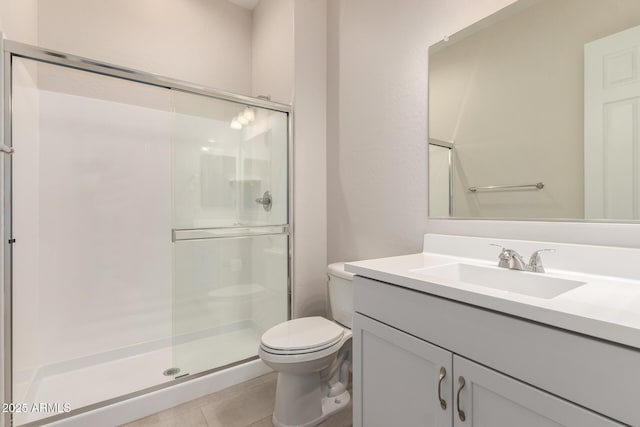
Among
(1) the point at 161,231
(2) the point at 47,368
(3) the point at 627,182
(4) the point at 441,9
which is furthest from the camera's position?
(1) the point at 161,231

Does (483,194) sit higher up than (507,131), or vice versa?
(507,131)

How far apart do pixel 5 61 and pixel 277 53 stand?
1508mm

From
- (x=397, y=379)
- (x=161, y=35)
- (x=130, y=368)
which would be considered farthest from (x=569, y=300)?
(x=161, y=35)

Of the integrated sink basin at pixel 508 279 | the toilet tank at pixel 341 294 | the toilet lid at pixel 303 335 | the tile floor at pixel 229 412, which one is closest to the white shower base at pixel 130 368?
the tile floor at pixel 229 412

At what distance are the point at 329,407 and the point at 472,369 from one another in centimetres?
106

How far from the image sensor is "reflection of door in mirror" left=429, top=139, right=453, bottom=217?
1.38m

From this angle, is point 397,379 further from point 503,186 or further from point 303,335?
point 503,186

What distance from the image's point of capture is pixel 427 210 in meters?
1.46

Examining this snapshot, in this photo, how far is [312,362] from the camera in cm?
135

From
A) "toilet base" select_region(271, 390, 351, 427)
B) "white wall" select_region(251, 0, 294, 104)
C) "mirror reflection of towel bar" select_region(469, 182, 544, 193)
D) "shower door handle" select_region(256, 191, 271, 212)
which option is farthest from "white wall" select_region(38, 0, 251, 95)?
"toilet base" select_region(271, 390, 351, 427)

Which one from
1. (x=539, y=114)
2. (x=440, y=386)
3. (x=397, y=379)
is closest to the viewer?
(x=440, y=386)

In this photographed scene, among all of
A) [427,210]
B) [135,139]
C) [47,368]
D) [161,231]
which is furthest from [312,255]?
[47,368]

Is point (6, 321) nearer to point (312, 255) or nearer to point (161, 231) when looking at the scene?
point (161, 231)

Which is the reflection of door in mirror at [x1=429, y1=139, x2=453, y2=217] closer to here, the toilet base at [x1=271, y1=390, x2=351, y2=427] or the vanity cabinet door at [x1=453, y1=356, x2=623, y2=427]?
the vanity cabinet door at [x1=453, y1=356, x2=623, y2=427]
